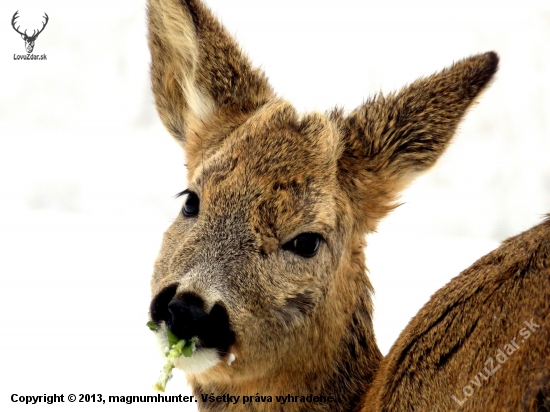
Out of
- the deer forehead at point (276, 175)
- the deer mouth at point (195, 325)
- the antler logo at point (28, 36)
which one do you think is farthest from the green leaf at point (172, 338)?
the antler logo at point (28, 36)

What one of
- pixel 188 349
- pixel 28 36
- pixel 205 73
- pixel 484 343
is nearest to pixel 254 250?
pixel 188 349

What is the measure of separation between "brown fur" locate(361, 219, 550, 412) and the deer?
0.12ft

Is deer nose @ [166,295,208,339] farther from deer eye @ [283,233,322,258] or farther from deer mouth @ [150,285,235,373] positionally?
deer eye @ [283,233,322,258]

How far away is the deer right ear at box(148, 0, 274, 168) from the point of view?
300 centimetres

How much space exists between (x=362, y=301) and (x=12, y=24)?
435 cm

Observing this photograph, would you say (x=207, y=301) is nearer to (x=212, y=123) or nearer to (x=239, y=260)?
(x=239, y=260)

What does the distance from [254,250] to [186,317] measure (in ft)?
1.14

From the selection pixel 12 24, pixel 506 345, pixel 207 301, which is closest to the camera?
pixel 506 345

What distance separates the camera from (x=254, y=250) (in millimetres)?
2457

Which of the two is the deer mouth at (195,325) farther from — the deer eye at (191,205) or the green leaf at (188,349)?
the deer eye at (191,205)

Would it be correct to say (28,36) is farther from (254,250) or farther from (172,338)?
(172,338)

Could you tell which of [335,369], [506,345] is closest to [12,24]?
[335,369]

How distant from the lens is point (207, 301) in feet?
7.43
